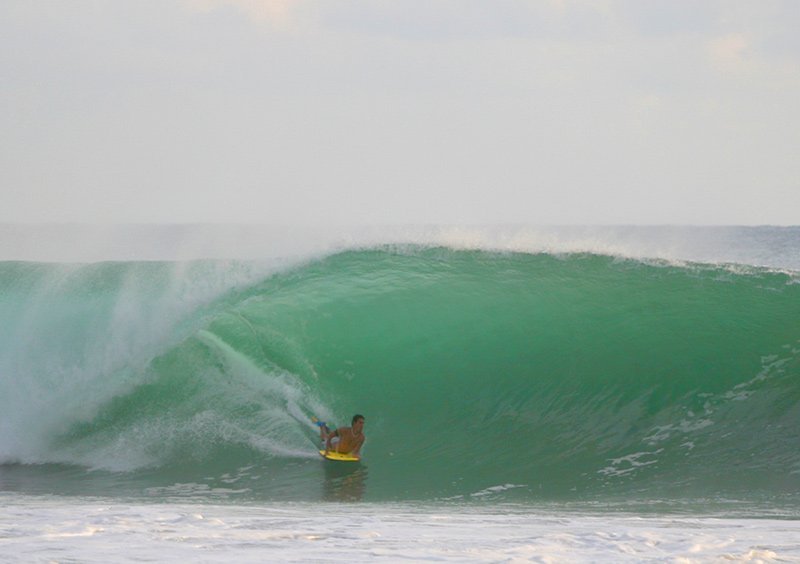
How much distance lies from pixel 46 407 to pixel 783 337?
739cm

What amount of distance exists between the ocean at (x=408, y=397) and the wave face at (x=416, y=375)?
27mm

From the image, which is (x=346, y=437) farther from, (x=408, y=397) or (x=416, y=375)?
(x=416, y=375)

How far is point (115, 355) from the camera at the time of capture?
1048 centimetres

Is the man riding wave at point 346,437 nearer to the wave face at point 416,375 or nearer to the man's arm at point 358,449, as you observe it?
the man's arm at point 358,449

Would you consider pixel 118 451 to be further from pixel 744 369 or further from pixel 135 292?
pixel 744 369

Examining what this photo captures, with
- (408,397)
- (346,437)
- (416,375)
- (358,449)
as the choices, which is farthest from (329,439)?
(416,375)

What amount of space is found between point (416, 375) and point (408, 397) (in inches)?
16.3

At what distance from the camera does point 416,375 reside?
423 inches

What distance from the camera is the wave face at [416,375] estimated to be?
8633mm

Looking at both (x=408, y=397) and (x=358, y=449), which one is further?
(x=408, y=397)

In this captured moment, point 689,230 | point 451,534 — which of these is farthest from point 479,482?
point 689,230

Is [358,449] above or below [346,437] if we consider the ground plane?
below

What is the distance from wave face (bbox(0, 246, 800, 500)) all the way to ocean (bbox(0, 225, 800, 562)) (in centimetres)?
3

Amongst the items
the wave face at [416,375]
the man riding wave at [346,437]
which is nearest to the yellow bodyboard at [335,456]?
the man riding wave at [346,437]
